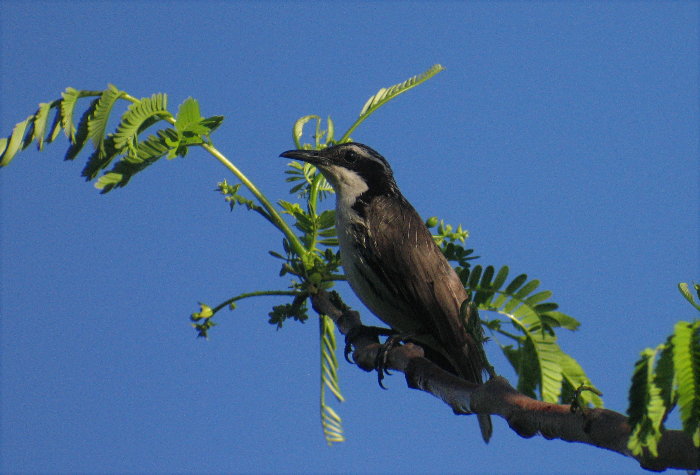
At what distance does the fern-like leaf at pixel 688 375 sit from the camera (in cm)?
223

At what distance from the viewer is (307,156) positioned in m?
6.51

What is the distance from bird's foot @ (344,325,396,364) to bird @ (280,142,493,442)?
0.31 feet

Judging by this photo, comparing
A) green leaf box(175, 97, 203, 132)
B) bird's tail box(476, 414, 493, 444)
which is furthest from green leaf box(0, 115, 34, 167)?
bird's tail box(476, 414, 493, 444)

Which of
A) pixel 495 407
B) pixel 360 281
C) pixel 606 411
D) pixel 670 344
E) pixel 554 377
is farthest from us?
pixel 360 281

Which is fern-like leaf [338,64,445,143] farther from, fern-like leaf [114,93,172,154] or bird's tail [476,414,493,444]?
bird's tail [476,414,493,444]

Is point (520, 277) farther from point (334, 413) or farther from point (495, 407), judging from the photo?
point (334, 413)

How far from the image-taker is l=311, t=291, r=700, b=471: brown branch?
2.34 meters

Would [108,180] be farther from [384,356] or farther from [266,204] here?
[384,356]

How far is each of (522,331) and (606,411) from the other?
2141mm

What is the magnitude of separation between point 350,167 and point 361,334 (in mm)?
1726

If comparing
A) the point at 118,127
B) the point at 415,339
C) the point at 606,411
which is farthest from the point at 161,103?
the point at 606,411

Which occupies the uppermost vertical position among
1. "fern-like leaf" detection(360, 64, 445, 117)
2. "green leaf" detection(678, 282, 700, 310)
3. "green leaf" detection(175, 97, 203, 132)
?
"fern-like leaf" detection(360, 64, 445, 117)

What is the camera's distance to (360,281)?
19.1ft

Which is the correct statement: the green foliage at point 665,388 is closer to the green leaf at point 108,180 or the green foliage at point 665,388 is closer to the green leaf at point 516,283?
the green leaf at point 516,283
